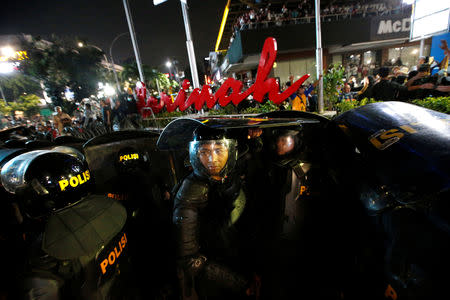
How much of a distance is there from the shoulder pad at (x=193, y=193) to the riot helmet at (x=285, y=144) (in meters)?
0.89

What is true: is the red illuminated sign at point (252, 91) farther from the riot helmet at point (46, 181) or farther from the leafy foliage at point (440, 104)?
the riot helmet at point (46, 181)

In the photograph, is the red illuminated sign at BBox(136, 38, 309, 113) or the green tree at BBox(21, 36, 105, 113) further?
the green tree at BBox(21, 36, 105, 113)

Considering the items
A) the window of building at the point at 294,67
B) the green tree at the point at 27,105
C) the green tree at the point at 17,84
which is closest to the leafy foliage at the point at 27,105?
the green tree at the point at 27,105

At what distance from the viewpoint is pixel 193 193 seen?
1.85m

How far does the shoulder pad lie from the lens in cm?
182

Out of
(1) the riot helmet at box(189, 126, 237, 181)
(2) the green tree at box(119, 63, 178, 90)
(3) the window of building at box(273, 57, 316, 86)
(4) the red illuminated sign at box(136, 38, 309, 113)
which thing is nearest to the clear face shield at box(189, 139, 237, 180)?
(1) the riot helmet at box(189, 126, 237, 181)

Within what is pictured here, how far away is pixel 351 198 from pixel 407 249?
2.54 ft

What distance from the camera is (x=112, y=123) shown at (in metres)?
8.77

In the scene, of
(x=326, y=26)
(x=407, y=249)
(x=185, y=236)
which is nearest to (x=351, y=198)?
(x=407, y=249)

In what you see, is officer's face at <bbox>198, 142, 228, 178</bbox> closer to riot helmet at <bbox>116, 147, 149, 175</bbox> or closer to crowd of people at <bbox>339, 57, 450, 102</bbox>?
riot helmet at <bbox>116, 147, 149, 175</bbox>

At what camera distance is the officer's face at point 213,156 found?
2002mm

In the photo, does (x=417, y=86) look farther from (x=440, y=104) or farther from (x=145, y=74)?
(x=145, y=74)

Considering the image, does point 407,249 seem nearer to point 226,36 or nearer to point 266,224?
point 266,224

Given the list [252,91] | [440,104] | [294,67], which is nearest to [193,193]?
[252,91]
